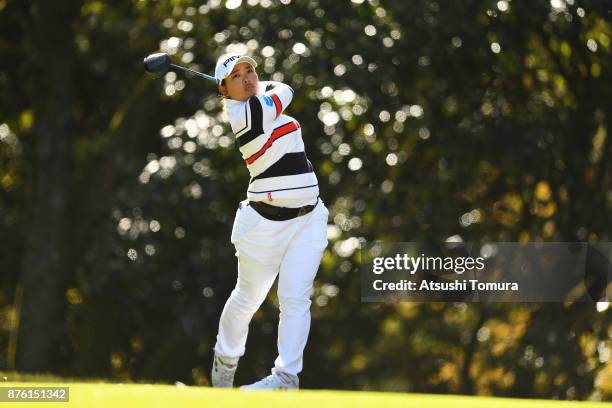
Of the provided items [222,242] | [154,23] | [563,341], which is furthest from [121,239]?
[563,341]

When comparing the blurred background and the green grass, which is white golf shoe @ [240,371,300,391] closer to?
the green grass

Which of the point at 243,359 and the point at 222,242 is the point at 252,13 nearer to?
the point at 222,242

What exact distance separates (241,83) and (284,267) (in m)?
1.03

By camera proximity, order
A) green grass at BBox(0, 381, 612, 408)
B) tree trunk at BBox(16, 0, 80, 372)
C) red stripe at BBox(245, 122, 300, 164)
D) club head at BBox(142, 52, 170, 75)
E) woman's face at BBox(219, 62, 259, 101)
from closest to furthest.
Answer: green grass at BBox(0, 381, 612, 408) < red stripe at BBox(245, 122, 300, 164) < woman's face at BBox(219, 62, 259, 101) < club head at BBox(142, 52, 170, 75) < tree trunk at BBox(16, 0, 80, 372)

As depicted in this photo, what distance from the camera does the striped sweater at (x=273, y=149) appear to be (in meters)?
6.79

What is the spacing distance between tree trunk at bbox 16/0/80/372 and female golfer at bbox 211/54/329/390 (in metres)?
8.25

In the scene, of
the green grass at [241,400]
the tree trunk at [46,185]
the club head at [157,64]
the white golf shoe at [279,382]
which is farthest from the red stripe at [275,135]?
the tree trunk at [46,185]

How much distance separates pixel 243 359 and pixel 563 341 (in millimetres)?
3767

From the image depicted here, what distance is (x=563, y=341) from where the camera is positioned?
14289 mm

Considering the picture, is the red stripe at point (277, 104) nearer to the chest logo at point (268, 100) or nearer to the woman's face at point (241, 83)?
the chest logo at point (268, 100)

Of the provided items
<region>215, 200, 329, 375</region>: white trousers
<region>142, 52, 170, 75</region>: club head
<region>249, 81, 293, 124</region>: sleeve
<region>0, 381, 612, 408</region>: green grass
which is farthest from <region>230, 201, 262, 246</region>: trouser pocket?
<region>0, 381, 612, 408</region>: green grass

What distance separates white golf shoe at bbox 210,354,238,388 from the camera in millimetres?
7355

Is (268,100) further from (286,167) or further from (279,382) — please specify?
(279,382)

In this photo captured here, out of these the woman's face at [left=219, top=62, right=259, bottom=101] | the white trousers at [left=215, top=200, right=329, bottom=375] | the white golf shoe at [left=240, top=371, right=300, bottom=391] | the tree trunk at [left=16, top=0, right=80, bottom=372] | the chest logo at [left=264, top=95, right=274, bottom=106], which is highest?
the woman's face at [left=219, top=62, right=259, bottom=101]
